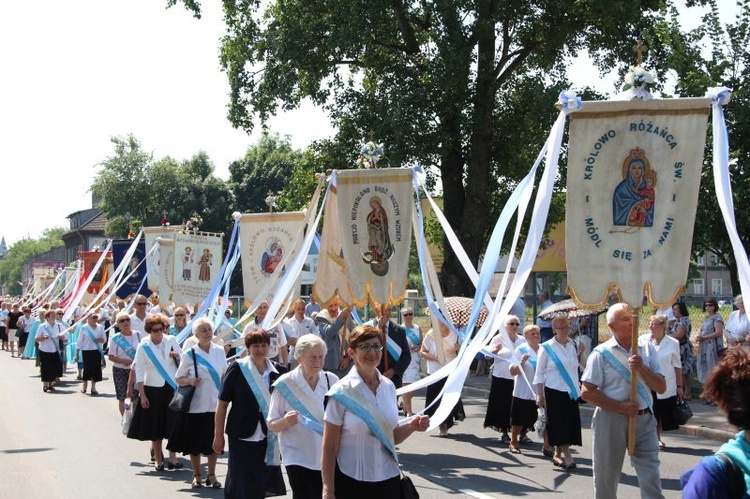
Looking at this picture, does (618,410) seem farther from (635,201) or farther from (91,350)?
(91,350)

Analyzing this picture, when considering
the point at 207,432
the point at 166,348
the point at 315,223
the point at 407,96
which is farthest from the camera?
the point at 407,96

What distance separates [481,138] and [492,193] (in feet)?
8.13

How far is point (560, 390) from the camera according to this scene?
38.5 ft

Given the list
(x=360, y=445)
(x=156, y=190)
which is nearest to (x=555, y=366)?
(x=360, y=445)

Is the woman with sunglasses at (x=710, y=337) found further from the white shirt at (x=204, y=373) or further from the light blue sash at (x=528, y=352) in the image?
the white shirt at (x=204, y=373)

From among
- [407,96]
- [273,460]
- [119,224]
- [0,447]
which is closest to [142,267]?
[407,96]

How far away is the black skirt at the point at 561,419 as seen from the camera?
37.7ft

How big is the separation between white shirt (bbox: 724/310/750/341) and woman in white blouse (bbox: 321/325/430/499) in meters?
10.4

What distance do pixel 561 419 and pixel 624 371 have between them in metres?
4.42

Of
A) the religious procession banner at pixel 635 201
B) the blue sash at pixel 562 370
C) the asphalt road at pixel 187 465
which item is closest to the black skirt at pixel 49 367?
the asphalt road at pixel 187 465

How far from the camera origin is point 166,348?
38.4ft

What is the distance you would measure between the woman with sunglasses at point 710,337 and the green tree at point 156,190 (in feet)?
159

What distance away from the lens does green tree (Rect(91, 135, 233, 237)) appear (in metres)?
64.6

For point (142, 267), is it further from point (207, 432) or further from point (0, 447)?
point (207, 432)
